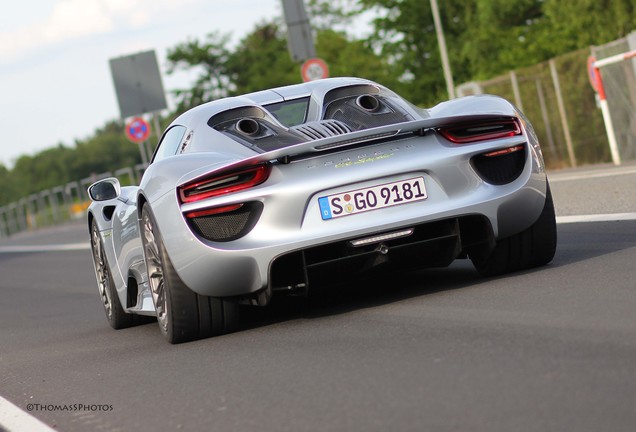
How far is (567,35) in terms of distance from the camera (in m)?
43.5

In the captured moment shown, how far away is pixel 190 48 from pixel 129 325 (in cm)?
4674

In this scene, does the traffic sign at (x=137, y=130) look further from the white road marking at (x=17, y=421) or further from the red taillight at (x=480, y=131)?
the white road marking at (x=17, y=421)

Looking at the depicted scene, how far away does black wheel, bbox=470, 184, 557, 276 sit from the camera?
6.55 metres

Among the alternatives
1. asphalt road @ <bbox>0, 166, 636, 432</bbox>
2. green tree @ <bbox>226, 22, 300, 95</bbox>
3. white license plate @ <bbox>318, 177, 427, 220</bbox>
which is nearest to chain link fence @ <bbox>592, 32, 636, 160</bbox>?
asphalt road @ <bbox>0, 166, 636, 432</bbox>

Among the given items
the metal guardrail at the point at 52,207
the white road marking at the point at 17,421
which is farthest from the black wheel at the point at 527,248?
the metal guardrail at the point at 52,207

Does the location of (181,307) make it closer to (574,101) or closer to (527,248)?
(527,248)

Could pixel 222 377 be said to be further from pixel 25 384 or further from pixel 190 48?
pixel 190 48

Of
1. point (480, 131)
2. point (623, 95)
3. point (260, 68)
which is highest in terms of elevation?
point (260, 68)

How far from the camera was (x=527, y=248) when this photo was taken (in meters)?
6.59

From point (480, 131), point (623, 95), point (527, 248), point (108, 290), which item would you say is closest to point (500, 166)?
point (480, 131)

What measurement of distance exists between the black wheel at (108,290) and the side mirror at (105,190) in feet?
1.87

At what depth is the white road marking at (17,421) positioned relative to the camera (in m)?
4.75

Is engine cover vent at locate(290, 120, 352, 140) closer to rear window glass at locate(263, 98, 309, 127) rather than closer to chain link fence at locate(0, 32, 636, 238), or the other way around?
rear window glass at locate(263, 98, 309, 127)

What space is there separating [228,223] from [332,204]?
0.50 metres
